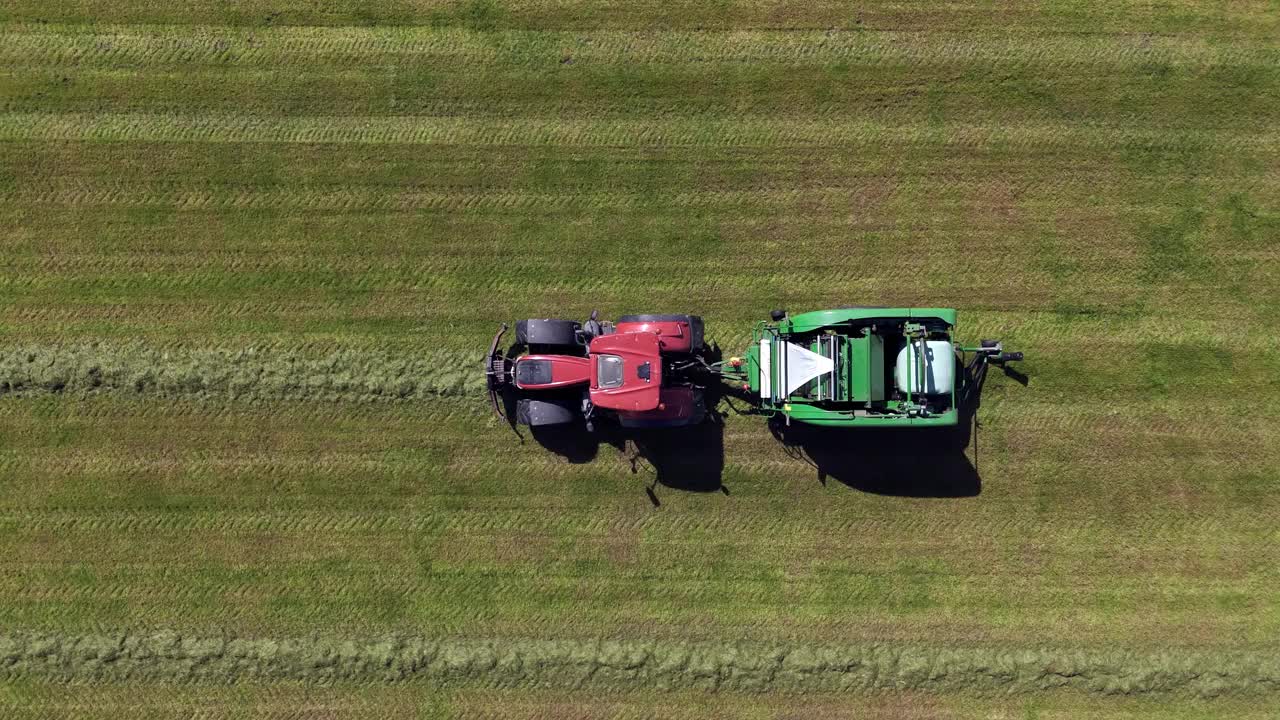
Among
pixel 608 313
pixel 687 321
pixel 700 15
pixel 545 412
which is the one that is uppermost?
pixel 700 15

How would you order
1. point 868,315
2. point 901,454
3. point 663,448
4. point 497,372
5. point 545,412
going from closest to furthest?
point 868,315, point 545,412, point 497,372, point 901,454, point 663,448

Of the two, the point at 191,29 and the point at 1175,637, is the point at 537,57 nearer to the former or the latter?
the point at 191,29

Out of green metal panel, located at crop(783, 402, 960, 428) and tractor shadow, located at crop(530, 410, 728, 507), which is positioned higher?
green metal panel, located at crop(783, 402, 960, 428)

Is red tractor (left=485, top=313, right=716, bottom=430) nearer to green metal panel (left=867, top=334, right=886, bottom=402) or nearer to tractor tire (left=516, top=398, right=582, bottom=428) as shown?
tractor tire (left=516, top=398, right=582, bottom=428)

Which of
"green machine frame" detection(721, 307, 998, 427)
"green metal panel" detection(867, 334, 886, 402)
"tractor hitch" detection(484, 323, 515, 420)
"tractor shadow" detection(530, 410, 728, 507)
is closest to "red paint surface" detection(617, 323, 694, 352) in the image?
"green machine frame" detection(721, 307, 998, 427)

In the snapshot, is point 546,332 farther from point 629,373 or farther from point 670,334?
point 670,334

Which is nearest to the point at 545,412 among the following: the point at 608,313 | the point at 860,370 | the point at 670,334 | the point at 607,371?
the point at 607,371
